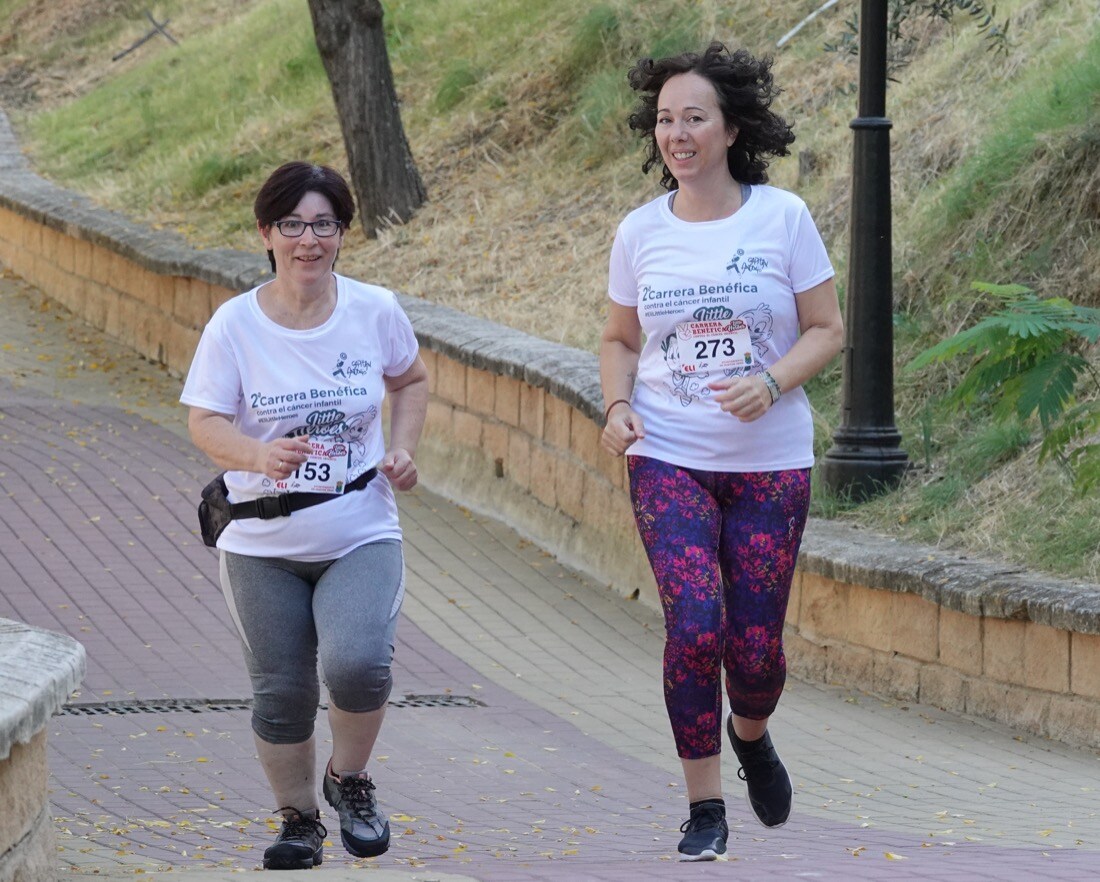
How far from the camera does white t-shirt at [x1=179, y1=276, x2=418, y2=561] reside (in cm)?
450

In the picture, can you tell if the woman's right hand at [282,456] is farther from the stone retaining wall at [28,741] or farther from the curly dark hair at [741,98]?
the curly dark hair at [741,98]

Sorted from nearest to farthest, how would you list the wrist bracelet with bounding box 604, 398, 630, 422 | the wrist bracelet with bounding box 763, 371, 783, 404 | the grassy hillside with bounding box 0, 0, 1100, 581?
1. the wrist bracelet with bounding box 763, 371, 783, 404
2. the wrist bracelet with bounding box 604, 398, 630, 422
3. the grassy hillside with bounding box 0, 0, 1100, 581

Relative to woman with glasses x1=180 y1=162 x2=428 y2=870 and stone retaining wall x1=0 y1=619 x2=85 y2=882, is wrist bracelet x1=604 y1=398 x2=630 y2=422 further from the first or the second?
stone retaining wall x1=0 y1=619 x2=85 y2=882

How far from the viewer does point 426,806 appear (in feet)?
19.7

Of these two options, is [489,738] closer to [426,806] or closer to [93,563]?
[426,806]

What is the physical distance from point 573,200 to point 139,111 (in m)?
9.02

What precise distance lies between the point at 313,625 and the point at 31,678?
91cm

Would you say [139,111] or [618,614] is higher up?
[139,111]

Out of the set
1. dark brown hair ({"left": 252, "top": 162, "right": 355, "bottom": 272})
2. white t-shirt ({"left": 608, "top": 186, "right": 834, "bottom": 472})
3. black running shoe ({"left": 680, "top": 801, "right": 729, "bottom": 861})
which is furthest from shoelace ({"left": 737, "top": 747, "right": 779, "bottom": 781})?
dark brown hair ({"left": 252, "top": 162, "right": 355, "bottom": 272})

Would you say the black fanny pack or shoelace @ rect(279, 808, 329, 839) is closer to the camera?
the black fanny pack

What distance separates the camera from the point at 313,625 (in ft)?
15.1

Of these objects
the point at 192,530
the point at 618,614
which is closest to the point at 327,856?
the point at 618,614

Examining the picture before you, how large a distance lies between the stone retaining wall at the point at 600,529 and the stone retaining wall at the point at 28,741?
3847 millimetres

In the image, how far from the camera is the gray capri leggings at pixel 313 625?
4488mm
